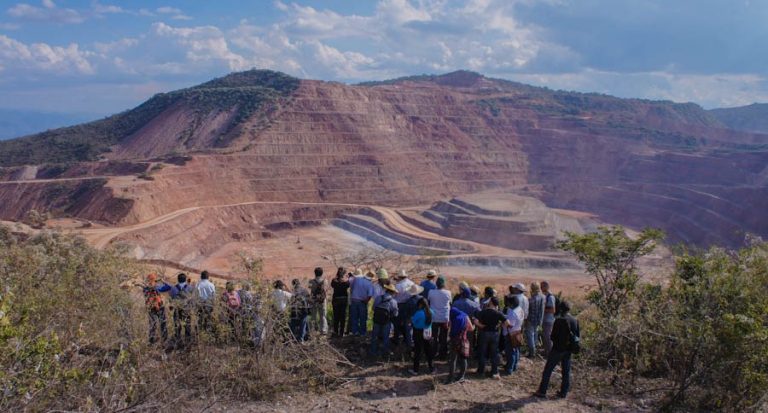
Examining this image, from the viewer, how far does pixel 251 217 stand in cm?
4944

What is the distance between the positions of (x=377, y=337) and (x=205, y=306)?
3.19 meters

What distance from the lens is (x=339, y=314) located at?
11320mm

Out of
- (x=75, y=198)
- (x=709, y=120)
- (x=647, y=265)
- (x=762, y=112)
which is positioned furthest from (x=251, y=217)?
(x=762, y=112)

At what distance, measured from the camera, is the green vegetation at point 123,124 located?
61.3m

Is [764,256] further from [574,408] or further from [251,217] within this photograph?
[251,217]

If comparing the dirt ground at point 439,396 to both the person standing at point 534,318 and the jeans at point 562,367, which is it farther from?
the person standing at point 534,318

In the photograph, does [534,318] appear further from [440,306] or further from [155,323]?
[155,323]

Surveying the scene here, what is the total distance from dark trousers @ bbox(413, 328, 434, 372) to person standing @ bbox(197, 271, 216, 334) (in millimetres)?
3483

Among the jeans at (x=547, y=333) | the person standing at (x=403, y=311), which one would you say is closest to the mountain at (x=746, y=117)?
the jeans at (x=547, y=333)

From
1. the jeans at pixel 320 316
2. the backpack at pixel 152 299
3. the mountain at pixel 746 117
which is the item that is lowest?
the jeans at pixel 320 316

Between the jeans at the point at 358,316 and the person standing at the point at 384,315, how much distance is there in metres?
0.82

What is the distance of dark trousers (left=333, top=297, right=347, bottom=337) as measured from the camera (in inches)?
439

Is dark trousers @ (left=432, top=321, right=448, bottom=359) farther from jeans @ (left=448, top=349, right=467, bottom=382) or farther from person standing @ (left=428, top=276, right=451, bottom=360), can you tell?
jeans @ (left=448, top=349, right=467, bottom=382)

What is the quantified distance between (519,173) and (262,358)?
6643cm
